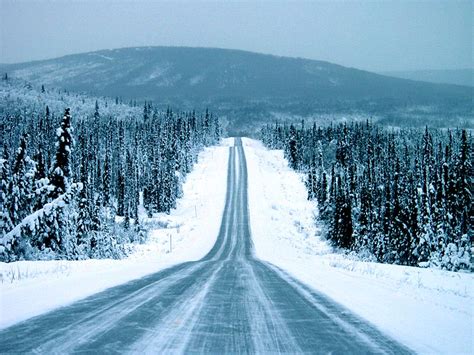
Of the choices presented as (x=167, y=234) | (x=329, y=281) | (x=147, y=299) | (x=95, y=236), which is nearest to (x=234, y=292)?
(x=147, y=299)

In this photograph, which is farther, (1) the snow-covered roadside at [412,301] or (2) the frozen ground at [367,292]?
(2) the frozen ground at [367,292]

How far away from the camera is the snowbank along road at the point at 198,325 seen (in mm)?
4590

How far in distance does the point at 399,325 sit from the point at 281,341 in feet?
6.51

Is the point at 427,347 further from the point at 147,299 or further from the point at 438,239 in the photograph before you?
the point at 438,239

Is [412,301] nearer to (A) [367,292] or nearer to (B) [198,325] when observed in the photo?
(A) [367,292]

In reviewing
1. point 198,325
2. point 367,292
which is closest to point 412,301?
point 367,292

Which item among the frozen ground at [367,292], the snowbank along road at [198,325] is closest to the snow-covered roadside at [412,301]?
the frozen ground at [367,292]

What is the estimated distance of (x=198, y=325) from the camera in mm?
5559

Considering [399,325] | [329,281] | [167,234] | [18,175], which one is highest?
[18,175]

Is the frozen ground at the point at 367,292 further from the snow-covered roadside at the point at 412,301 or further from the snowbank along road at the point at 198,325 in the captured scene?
the snowbank along road at the point at 198,325

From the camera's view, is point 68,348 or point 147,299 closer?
point 68,348

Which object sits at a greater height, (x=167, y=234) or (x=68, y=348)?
(x=68, y=348)

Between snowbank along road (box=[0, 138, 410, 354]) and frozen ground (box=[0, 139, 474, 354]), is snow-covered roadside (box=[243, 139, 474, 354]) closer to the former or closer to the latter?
frozen ground (box=[0, 139, 474, 354])

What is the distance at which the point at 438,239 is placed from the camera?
40.3 metres
